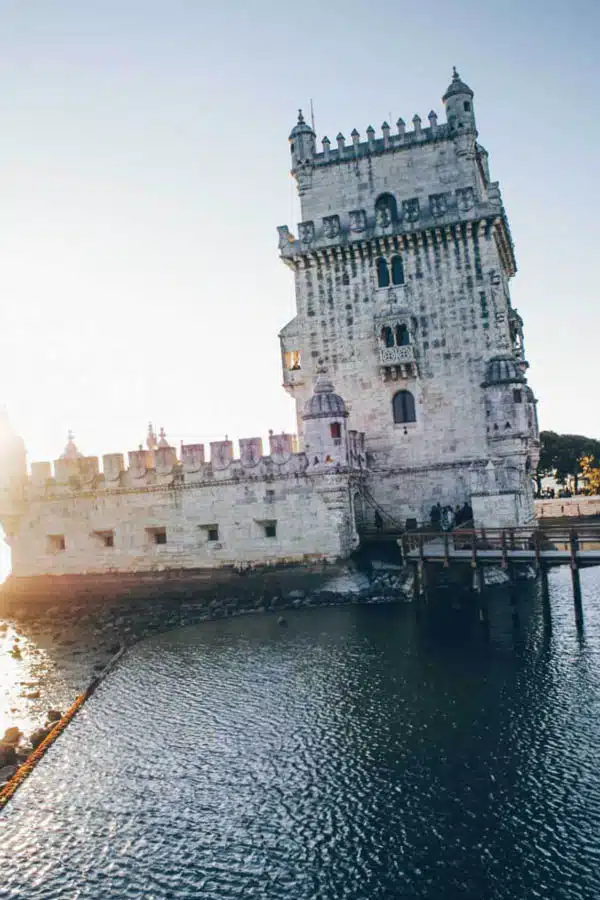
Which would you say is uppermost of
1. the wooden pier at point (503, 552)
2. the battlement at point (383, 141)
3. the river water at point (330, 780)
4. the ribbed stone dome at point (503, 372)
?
the battlement at point (383, 141)

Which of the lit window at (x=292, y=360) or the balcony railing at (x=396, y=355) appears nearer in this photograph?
the balcony railing at (x=396, y=355)

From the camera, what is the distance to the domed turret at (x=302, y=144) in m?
34.2

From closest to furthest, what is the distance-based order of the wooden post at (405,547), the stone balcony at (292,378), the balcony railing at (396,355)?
1. the wooden post at (405,547)
2. the balcony railing at (396,355)
3. the stone balcony at (292,378)

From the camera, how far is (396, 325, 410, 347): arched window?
3178 cm

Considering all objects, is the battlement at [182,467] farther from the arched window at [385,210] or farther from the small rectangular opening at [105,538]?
the arched window at [385,210]

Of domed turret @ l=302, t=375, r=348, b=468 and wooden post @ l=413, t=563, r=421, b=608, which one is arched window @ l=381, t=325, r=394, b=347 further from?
wooden post @ l=413, t=563, r=421, b=608

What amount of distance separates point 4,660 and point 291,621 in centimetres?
952

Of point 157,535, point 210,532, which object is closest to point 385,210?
point 210,532

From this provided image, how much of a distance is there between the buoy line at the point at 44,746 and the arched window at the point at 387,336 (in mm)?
18824

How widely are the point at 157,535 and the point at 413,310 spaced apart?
49.9ft

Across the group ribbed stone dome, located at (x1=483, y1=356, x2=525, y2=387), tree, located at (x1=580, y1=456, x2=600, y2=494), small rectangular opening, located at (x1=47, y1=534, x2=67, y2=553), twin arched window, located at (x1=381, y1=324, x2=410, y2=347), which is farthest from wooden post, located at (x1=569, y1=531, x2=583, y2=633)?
tree, located at (x1=580, y1=456, x2=600, y2=494)

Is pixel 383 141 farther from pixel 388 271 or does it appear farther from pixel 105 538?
pixel 105 538

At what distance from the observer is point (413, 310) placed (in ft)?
105

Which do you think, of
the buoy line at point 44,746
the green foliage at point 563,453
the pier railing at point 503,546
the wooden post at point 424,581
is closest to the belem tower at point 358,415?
the pier railing at point 503,546
